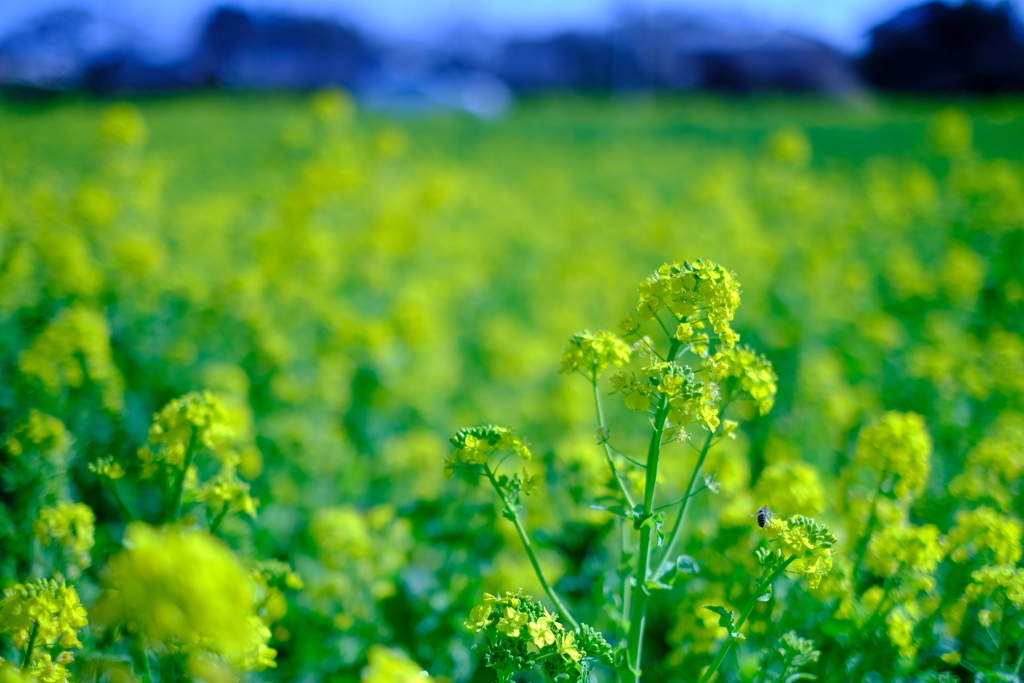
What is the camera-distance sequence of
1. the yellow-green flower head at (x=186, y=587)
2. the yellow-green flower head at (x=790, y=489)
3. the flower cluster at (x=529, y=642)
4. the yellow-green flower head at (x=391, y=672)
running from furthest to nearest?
the yellow-green flower head at (x=790, y=489) < the flower cluster at (x=529, y=642) < the yellow-green flower head at (x=391, y=672) < the yellow-green flower head at (x=186, y=587)

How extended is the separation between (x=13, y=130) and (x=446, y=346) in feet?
31.5

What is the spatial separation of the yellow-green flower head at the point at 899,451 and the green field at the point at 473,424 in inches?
0.5

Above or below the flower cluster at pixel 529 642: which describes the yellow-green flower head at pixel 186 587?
above

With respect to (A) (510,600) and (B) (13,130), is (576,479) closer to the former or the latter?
(A) (510,600)

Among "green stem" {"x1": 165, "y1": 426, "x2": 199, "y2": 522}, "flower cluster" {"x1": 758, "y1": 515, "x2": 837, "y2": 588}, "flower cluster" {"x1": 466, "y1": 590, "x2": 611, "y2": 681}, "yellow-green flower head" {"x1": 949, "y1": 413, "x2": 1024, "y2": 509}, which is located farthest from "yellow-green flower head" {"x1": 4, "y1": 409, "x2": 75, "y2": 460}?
"yellow-green flower head" {"x1": 949, "y1": 413, "x2": 1024, "y2": 509}

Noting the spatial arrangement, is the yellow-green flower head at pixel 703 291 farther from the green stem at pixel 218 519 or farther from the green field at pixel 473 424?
the green stem at pixel 218 519

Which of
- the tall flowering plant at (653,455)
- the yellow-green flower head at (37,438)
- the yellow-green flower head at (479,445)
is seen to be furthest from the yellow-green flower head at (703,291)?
the yellow-green flower head at (37,438)

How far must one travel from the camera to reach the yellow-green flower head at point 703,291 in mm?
1347

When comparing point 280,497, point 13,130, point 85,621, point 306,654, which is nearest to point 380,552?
Result: point 306,654

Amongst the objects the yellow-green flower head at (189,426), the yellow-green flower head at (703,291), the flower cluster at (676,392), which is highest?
the yellow-green flower head at (703,291)

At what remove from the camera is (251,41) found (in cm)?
1362

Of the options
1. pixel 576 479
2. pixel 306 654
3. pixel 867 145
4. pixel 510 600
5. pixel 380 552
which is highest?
pixel 867 145

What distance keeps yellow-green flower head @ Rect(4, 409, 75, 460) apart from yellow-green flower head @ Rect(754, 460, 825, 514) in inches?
83.6

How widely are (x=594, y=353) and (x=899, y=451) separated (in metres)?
0.98
